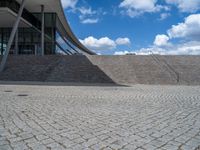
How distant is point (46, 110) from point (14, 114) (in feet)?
3.39

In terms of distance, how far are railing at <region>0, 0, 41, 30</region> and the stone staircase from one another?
24.1 feet

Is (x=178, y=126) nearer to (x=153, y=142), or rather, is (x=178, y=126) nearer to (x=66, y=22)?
(x=153, y=142)

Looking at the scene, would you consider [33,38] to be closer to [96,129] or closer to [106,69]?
[106,69]

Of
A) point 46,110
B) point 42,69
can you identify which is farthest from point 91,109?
point 42,69

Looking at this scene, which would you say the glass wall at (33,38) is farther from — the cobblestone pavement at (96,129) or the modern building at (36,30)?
the cobblestone pavement at (96,129)

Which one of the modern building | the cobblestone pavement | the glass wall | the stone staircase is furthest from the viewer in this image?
the glass wall

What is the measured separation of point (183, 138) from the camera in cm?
479

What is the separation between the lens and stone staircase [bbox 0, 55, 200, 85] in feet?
75.4

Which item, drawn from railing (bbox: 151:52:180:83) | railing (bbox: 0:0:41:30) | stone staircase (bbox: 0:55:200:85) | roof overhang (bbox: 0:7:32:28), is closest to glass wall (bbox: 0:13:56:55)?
railing (bbox: 0:0:41:30)

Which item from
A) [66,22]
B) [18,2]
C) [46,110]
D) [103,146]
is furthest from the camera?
[66,22]

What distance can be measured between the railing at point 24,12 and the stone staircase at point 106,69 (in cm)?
735

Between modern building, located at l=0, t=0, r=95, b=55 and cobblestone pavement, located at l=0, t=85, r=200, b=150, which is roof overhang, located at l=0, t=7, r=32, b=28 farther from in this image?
cobblestone pavement, located at l=0, t=85, r=200, b=150

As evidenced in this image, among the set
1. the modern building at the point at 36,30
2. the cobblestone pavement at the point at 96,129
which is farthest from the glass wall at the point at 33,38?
the cobblestone pavement at the point at 96,129

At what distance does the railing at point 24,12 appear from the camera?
30.6m
